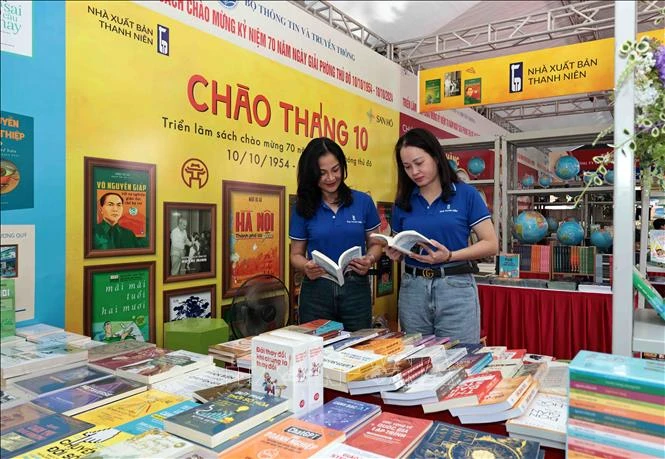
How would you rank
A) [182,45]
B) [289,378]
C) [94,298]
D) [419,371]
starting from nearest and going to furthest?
[289,378], [419,371], [94,298], [182,45]

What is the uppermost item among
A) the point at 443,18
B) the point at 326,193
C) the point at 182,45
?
the point at 443,18

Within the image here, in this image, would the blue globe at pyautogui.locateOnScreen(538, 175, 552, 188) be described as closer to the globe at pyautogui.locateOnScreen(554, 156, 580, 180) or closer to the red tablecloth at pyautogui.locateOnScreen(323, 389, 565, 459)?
the globe at pyautogui.locateOnScreen(554, 156, 580, 180)

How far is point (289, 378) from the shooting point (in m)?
1.17

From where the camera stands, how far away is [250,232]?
3.23 meters

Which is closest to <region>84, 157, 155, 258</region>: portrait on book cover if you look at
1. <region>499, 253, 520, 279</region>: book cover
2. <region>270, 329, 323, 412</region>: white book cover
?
<region>270, 329, 323, 412</region>: white book cover

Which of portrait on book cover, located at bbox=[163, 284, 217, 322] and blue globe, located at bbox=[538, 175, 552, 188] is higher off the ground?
blue globe, located at bbox=[538, 175, 552, 188]

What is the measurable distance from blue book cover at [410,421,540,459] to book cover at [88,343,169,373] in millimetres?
1015

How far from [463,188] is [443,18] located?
10.9ft

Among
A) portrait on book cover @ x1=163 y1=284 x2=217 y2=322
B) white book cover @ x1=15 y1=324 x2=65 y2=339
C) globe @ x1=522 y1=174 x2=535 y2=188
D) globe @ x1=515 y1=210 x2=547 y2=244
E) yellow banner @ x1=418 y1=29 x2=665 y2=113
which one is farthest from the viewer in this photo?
globe @ x1=522 y1=174 x2=535 y2=188

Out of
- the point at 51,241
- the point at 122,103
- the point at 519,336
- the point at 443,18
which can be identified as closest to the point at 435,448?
the point at 51,241

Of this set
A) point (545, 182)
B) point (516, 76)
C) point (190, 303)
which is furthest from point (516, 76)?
point (190, 303)

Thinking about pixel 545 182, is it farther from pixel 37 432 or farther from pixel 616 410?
pixel 37 432

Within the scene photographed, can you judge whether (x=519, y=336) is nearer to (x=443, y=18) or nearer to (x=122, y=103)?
(x=443, y=18)

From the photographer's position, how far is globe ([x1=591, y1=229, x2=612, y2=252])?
424 cm
